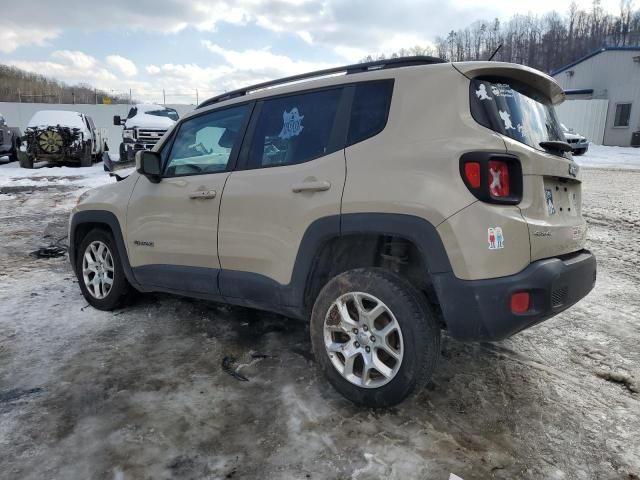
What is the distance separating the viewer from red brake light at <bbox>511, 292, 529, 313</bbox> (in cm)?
228

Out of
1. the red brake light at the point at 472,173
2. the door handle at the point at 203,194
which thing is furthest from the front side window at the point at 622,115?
the door handle at the point at 203,194

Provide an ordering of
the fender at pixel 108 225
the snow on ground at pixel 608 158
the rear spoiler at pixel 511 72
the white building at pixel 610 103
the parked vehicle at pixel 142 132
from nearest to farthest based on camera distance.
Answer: the rear spoiler at pixel 511 72 < the fender at pixel 108 225 < the parked vehicle at pixel 142 132 < the snow on ground at pixel 608 158 < the white building at pixel 610 103

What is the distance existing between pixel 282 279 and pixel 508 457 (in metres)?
1.56

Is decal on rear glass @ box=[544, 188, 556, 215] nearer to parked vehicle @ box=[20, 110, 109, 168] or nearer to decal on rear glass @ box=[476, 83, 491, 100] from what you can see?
decal on rear glass @ box=[476, 83, 491, 100]

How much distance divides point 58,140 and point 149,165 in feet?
42.4

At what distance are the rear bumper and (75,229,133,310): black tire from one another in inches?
116

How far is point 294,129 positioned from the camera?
3.04 meters

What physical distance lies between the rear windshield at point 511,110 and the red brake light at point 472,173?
258 mm

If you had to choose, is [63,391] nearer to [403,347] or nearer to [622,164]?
[403,347]

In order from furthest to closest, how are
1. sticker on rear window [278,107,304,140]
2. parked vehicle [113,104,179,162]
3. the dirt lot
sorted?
A: parked vehicle [113,104,179,162]
sticker on rear window [278,107,304,140]
the dirt lot

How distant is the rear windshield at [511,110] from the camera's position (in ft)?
8.01

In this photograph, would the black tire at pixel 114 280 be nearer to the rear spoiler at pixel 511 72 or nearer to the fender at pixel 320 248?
the fender at pixel 320 248

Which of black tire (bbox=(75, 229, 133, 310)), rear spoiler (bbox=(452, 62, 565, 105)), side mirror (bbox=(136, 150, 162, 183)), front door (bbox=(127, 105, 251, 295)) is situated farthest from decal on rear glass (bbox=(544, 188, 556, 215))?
black tire (bbox=(75, 229, 133, 310))

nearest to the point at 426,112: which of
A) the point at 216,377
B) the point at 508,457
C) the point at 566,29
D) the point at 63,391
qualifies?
the point at 508,457
